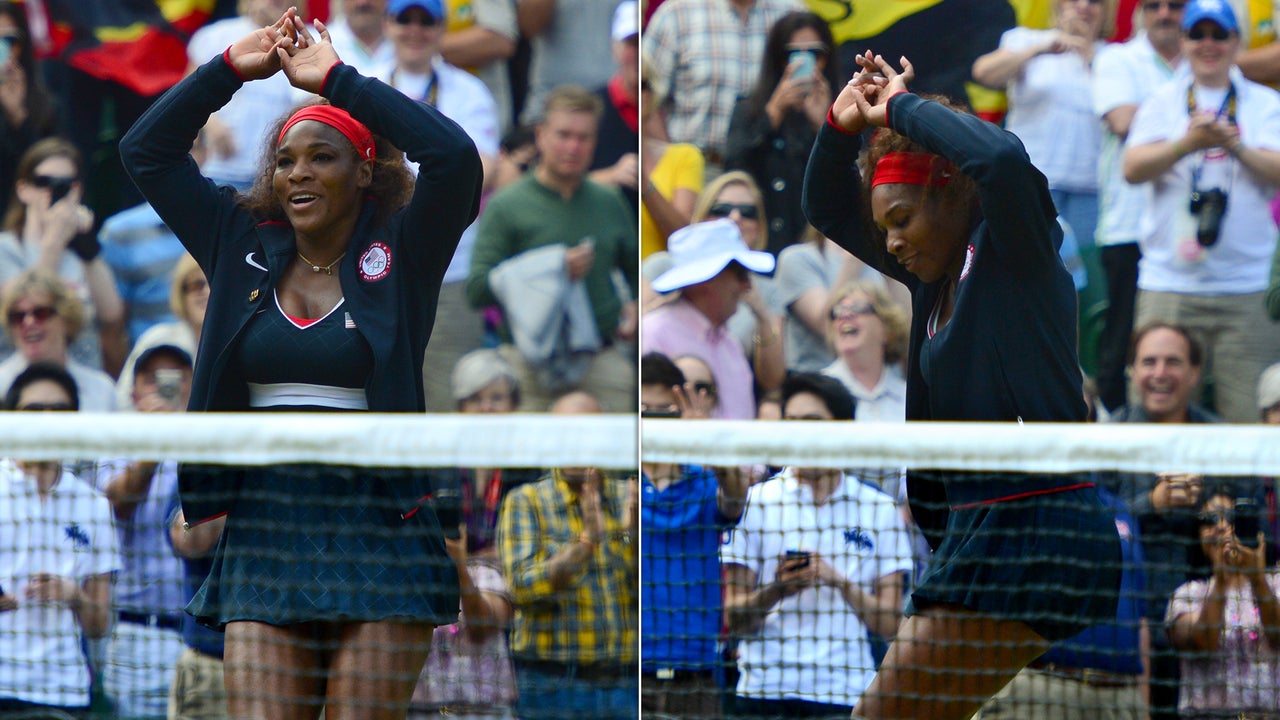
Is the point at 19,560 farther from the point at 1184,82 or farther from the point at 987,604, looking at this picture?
the point at 1184,82

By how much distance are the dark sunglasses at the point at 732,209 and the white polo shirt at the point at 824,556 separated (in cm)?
107

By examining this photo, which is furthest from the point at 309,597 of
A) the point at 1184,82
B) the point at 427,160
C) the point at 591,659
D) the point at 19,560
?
the point at 1184,82

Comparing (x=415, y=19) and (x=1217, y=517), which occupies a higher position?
(x=415, y=19)

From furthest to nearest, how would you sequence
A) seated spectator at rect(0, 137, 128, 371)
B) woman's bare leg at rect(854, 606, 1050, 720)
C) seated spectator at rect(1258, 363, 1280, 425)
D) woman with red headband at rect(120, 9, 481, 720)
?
1. seated spectator at rect(0, 137, 128, 371)
2. seated spectator at rect(1258, 363, 1280, 425)
3. woman's bare leg at rect(854, 606, 1050, 720)
4. woman with red headband at rect(120, 9, 481, 720)


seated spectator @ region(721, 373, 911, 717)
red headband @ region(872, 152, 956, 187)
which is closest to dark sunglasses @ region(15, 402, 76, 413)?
seated spectator @ region(721, 373, 911, 717)

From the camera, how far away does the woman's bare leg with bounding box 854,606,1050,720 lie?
3693mm

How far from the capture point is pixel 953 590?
371cm

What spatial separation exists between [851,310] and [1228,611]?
65.0 inches

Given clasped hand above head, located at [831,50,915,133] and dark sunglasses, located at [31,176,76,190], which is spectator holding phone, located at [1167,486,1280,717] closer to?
clasped hand above head, located at [831,50,915,133]

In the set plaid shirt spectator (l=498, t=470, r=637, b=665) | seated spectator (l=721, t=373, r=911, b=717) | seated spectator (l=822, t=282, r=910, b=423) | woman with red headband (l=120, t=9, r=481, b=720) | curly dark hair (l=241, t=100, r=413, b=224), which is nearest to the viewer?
woman with red headband (l=120, t=9, r=481, b=720)

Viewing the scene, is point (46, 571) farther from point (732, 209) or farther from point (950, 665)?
point (950, 665)

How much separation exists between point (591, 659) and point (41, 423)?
2.07m

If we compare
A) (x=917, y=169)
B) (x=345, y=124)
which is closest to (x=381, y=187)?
(x=345, y=124)

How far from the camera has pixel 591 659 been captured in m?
4.91
